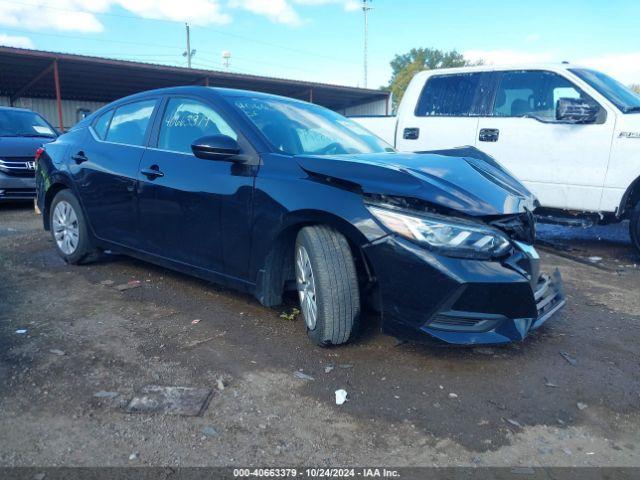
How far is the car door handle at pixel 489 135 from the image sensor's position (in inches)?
247

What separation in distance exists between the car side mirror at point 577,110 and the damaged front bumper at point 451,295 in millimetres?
3372

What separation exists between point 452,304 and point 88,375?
1992 mm

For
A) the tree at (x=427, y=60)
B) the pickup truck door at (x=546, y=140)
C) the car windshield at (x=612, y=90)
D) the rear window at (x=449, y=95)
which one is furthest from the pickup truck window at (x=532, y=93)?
the tree at (x=427, y=60)

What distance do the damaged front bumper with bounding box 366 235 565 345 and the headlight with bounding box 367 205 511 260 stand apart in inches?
1.6

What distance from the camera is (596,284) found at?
4.84m

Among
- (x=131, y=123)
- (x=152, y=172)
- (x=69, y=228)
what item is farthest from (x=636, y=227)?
(x=69, y=228)

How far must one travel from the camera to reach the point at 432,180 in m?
2.92

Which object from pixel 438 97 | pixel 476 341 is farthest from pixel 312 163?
pixel 438 97

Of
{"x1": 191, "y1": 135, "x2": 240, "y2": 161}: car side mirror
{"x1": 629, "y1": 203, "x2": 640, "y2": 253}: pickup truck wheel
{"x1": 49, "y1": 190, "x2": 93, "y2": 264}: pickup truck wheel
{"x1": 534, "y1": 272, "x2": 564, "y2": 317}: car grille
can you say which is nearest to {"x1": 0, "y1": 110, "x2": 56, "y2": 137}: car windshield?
{"x1": 49, "y1": 190, "x2": 93, "y2": 264}: pickup truck wheel

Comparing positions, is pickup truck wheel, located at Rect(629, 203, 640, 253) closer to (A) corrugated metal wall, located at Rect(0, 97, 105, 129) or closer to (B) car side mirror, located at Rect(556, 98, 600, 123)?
(B) car side mirror, located at Rect(556, 98, 600, 123)

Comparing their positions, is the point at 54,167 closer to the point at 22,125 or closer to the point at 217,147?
the point at 217,147

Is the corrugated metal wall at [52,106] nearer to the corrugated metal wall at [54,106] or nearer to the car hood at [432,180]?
the corrugated metal wall at [54,106]

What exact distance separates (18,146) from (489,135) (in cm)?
709

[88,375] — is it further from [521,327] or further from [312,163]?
[521,327]
